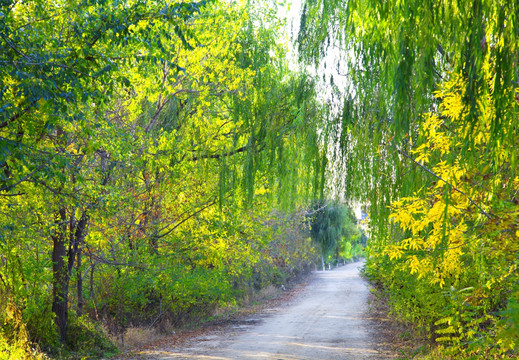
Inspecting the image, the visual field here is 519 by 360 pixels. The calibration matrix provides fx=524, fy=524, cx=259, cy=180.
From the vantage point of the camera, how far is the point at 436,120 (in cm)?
608

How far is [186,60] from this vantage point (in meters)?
12.7

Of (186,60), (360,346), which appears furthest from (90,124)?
(360,346)

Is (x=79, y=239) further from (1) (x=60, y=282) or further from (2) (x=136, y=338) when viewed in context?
(2) (x=136, y=338)

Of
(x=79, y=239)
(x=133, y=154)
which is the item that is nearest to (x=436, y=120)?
(x=133, y=154)

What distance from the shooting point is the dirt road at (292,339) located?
11445 millimetres

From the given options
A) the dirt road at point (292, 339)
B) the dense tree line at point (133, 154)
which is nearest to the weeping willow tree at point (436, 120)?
the dense tree line at point (133, 154)

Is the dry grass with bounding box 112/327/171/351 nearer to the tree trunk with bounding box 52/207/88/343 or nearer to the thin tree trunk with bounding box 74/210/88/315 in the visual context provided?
the tree trunk with bounding box 52/207/88/343

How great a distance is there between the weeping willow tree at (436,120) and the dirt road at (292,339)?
4483 mm

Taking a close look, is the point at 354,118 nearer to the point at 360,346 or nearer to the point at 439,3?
the point at 439,3

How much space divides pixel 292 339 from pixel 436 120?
9.13 m

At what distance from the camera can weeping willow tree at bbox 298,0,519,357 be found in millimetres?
3760

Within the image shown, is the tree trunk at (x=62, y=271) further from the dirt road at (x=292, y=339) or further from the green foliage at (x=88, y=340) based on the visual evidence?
the dirt road at (x=292, y=339)

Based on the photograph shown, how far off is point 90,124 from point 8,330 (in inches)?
175

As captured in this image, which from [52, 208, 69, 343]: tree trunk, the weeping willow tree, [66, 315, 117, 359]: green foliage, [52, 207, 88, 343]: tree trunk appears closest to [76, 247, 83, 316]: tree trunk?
[66, 315, 117, 359]: green foliage
